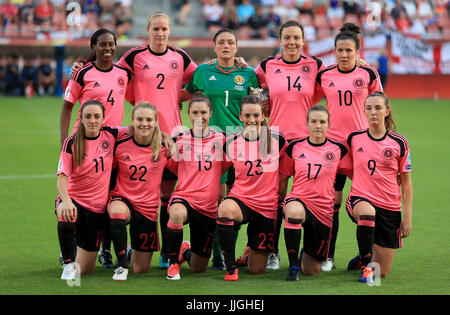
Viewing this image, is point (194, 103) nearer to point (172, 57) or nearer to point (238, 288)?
point (172, 57)

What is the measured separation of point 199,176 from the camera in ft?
21.4

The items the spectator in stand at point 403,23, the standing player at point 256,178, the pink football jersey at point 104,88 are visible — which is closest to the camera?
the standing player at point 256,178

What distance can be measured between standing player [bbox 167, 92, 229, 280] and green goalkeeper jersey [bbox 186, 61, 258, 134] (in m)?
0.36

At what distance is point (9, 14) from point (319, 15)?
10181 mm

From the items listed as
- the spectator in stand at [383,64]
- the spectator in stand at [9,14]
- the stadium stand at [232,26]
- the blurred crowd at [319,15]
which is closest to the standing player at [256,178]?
the stadium stand at [232,26]

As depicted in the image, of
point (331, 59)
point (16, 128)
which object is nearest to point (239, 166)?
point (16, 128)

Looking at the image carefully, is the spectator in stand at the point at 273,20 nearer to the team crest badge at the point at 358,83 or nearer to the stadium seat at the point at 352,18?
the stadium seat at the point at 352,18

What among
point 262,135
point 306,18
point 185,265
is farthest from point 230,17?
point 262,135

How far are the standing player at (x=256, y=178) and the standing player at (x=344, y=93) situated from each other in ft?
2.16

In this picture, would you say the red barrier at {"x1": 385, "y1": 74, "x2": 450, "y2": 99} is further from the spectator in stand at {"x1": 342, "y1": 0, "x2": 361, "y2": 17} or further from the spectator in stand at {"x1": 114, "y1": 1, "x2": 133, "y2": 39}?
the spectator in stand at {"x1": 114, "y1": 1, "x2": 133, "y2": 39}

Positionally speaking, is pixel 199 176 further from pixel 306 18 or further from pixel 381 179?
pixel 306 18

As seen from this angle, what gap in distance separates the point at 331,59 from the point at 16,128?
10.1 meters

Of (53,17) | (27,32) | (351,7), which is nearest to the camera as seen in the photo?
(27,32)

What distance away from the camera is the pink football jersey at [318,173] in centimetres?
639
